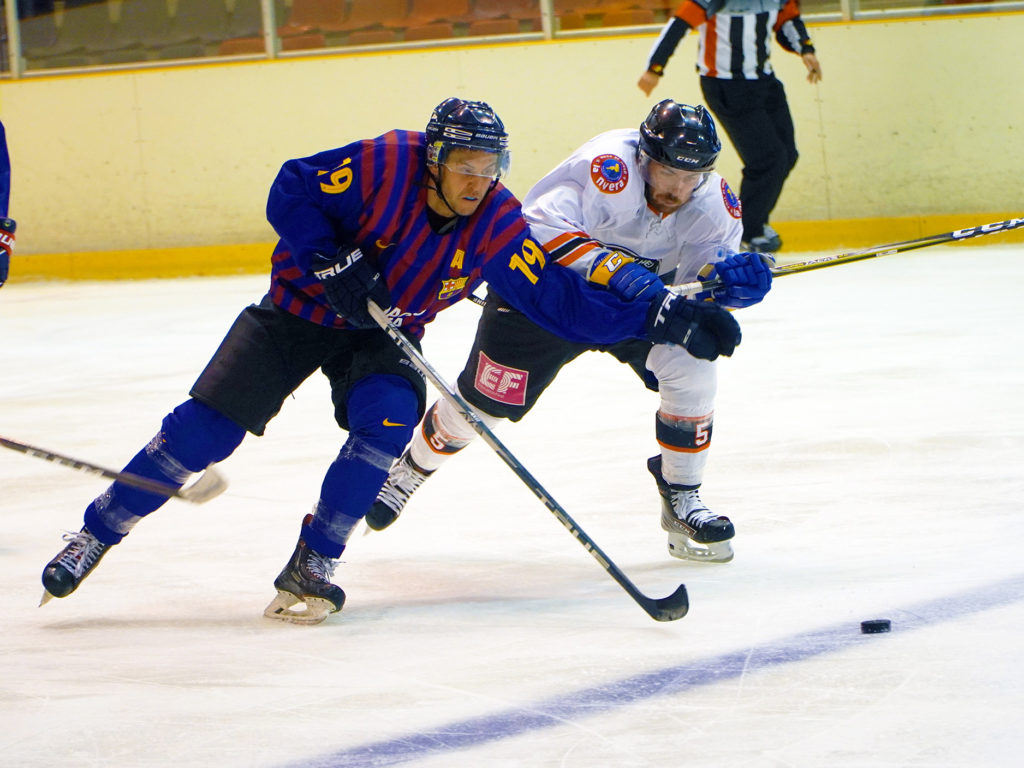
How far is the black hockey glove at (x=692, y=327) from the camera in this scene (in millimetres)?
2402

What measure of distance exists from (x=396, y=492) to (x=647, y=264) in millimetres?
715

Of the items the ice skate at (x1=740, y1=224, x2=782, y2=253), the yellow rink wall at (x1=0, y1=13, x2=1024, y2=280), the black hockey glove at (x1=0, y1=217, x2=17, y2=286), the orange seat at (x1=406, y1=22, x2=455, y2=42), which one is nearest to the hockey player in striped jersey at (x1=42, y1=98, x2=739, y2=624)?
the black hockey glove at (x1=0, y1=217, x2=17, y2=286)

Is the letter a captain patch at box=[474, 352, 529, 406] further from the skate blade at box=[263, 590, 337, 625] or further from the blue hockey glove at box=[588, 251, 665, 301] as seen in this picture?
the skate blade at box=[263, 590, 337, 625]

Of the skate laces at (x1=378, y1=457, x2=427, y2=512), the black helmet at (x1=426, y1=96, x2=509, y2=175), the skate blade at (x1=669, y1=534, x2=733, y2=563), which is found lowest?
the skate blade at (x1=669, y1=534, x2=733, y2=563)

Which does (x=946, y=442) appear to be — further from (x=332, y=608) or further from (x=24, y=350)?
(x=24, y=350)

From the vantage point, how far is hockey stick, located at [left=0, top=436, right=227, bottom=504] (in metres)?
2.38

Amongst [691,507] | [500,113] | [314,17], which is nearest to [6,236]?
[691,507]

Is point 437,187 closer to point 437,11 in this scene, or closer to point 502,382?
point 502,382

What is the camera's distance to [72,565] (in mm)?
2406

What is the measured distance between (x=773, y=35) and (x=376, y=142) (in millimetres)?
4833

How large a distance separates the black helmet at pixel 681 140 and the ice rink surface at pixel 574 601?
0.76m

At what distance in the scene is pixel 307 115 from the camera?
8.33 meters

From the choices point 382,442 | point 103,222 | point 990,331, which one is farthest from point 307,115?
point 382,442

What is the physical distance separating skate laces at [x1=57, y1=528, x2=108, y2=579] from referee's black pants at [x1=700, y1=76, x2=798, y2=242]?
Answer: 14.9 feet
